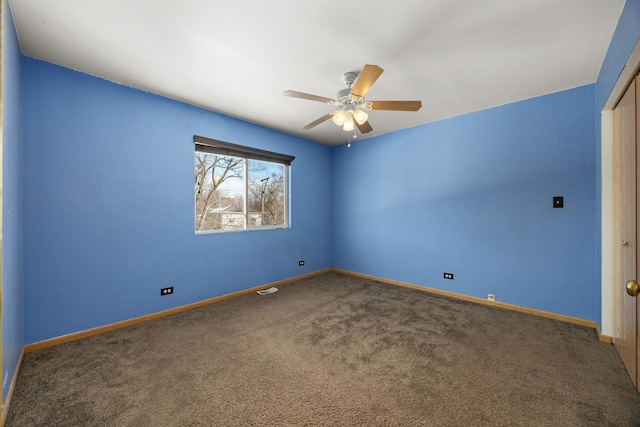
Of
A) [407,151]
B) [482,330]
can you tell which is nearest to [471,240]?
[482,330]

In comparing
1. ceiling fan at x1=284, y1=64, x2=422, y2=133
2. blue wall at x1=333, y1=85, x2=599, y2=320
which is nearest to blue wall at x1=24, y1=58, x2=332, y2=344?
ceiling fan at x1=284, y1=64, x2=422, y2=133

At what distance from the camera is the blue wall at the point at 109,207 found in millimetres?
2605

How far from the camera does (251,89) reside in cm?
317

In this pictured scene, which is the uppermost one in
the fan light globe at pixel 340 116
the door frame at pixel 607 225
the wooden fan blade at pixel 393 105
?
the wooden fan blade at pixel 393 105

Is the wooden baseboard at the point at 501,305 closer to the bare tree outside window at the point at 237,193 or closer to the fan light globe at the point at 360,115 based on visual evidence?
Answer: the bare tree outside window at the point at 237,193

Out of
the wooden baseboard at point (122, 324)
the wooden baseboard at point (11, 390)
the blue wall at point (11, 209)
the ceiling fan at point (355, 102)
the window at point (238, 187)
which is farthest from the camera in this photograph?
the window at point (238, 187)

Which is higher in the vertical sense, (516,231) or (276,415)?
(516,231)

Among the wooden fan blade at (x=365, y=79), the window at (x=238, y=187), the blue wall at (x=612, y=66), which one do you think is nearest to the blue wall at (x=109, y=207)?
the window at (x=238, y=187)

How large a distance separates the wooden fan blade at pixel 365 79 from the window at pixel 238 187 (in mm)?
2180

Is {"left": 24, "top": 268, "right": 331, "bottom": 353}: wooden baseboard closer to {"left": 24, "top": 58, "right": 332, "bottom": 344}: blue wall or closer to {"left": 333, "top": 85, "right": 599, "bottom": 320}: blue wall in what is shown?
{"left": 24, "top": 58, "right": 332, "bottom": 344}: blue wall

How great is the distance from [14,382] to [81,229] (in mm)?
1297

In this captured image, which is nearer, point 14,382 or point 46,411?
point 46,411

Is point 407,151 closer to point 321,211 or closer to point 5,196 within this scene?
point 321,211

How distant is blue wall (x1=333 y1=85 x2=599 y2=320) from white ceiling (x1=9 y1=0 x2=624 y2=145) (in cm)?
47
